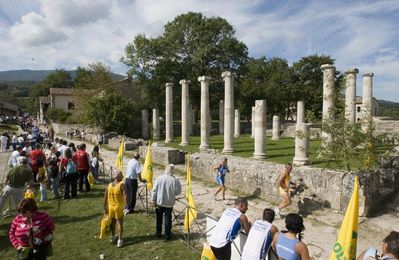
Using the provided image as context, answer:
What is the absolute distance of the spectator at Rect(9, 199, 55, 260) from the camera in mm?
5535

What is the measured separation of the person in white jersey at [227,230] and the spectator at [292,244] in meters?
0.97

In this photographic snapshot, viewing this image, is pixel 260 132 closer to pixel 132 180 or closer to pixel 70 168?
pixel 132 180

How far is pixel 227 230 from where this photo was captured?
18.7 feet

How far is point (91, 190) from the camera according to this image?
1370cm

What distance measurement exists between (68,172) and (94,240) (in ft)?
14.3

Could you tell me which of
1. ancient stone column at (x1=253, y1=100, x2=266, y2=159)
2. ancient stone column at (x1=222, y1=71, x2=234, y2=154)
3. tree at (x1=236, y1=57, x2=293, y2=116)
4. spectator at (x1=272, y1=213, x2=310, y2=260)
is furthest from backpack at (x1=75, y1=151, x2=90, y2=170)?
tree at (x1=236, y1=57, x2=293, y2=116)

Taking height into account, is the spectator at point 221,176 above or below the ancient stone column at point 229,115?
below

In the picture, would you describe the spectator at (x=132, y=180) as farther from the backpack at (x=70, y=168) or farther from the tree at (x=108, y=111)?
the tree at (x=108, y=111)

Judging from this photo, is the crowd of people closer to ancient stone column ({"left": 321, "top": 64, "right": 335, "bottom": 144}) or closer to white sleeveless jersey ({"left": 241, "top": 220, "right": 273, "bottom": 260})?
white sleeveless jersey ({"left": 241, "top": 220, "right": 273, "bottom": 260})

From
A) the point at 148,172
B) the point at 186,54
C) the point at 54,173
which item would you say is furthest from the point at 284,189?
the point at 186,54

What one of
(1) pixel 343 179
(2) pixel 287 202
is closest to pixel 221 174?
(2) pixel 287 202

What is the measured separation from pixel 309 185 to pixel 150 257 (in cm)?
640

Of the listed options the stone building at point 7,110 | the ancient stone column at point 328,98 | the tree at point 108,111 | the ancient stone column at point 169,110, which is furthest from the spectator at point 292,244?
the stone building at point 7,110

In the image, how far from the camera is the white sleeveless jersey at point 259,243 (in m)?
5.03
